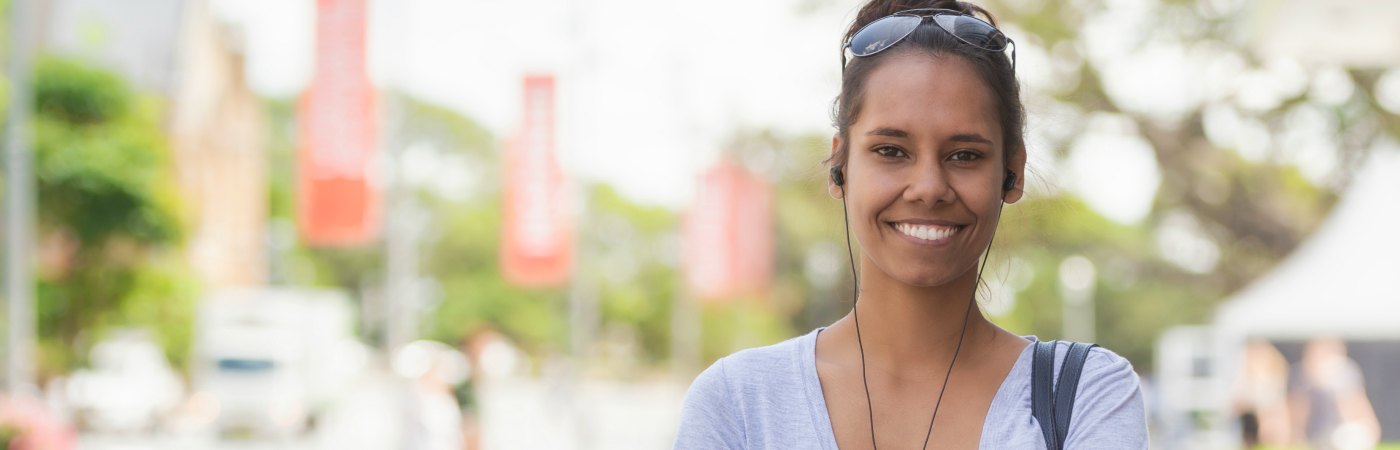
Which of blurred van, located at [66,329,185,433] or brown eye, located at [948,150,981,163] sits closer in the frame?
brown eye, located at [948,150,981,163]

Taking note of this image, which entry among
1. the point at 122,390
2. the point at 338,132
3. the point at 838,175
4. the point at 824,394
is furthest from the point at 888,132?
the point at 122,390

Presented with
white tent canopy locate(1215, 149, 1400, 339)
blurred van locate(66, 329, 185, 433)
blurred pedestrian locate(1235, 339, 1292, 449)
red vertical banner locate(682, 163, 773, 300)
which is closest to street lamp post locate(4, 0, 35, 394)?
blurred pedestrian locate(1235, 339, 1292, 449)

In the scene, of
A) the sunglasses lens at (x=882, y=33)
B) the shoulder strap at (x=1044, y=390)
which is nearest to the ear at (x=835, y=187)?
the sunglasses lens at (x=882, y=33)

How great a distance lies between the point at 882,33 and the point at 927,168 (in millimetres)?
207

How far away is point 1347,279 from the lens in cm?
1562

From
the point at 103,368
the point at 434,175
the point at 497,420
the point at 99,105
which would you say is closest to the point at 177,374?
the point at 103,368

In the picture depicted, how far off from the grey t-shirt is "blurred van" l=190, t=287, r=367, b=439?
94.3 feet

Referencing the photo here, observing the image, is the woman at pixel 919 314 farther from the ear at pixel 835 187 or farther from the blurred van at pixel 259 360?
the blurred van at pixel 259 360

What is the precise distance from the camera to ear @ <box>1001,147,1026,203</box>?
5.98ft

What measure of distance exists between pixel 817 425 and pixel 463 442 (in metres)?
11.9

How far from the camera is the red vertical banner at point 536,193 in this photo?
755 inches

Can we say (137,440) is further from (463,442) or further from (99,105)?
(463,442)

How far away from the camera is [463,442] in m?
13.4

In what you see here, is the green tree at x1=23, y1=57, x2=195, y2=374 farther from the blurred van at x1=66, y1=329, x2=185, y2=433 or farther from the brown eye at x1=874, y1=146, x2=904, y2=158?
the brown eye at x1=874, y1=146, x2=904, y2=158
